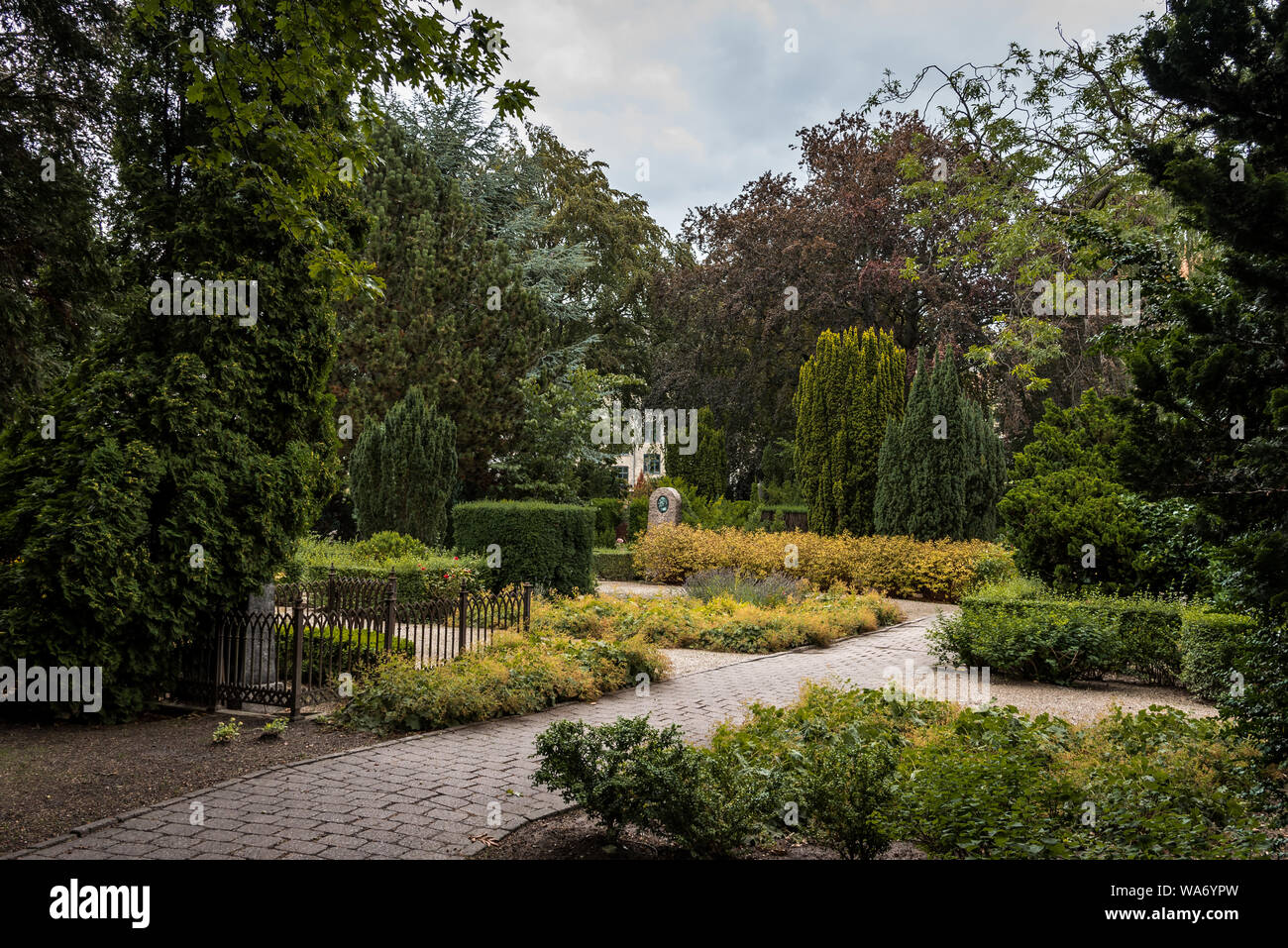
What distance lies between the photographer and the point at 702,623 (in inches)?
478

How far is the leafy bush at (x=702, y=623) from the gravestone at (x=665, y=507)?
10222 millimetres

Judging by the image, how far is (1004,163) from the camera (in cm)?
1140

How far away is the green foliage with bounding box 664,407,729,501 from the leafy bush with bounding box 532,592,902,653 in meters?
17.0

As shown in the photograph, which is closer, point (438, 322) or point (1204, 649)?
point (1204, 649)

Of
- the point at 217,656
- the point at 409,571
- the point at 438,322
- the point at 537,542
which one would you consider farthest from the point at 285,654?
the point at 438,322

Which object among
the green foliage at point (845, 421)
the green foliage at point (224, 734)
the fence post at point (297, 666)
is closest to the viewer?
the green foliage at point (224, 734)

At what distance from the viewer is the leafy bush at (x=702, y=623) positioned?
1114 cm

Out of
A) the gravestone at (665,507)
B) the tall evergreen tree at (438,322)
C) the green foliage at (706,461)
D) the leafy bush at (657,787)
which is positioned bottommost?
the leafy bush at (657,787)

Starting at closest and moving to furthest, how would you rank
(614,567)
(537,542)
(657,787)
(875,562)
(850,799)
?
1. (657,787)
2. (850,799)
3. (537,542)
4. (875,562)
5. (614,567)

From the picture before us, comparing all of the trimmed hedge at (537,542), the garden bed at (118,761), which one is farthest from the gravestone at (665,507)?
the garden bed at (118,761)

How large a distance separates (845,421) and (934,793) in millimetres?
15719

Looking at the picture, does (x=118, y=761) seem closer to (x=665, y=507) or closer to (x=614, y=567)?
(x=614, y=567)

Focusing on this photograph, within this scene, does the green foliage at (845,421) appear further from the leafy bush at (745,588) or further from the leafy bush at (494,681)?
the leafy bush at (494,681)
